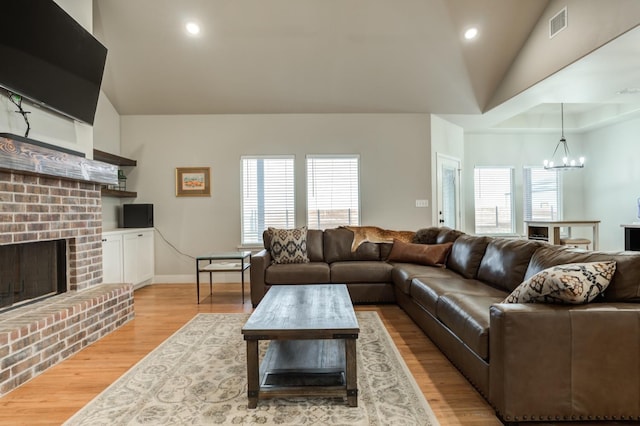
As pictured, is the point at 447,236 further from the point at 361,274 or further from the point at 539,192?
the point at 539,192

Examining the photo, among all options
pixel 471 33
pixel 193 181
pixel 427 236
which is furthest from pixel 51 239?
pixel 471 33

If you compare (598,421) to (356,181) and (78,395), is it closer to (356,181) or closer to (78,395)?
(78,395)

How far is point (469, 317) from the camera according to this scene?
7.15 feet

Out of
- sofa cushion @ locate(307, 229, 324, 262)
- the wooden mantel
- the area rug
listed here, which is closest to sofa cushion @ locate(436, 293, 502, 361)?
the area rug

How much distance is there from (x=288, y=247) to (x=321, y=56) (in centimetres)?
258

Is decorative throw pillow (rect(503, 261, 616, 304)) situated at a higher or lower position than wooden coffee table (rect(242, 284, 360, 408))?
higher

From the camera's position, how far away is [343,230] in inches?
191

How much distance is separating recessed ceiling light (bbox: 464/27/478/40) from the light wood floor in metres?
3.51

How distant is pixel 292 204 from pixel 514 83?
3.58 metres

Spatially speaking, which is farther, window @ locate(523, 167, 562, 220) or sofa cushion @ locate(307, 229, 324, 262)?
window @ locate(523, 167, 562, 220)

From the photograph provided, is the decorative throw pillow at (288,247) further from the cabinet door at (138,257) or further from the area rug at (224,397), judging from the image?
the cabinet door at (138,257)

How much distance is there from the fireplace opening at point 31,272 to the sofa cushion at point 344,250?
112 inches

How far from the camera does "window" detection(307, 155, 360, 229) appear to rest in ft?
18.8

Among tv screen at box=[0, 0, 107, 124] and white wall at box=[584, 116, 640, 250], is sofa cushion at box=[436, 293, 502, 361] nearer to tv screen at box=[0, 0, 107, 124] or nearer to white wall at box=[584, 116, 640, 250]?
tv screen at box=[0, 0, 107, 124]
